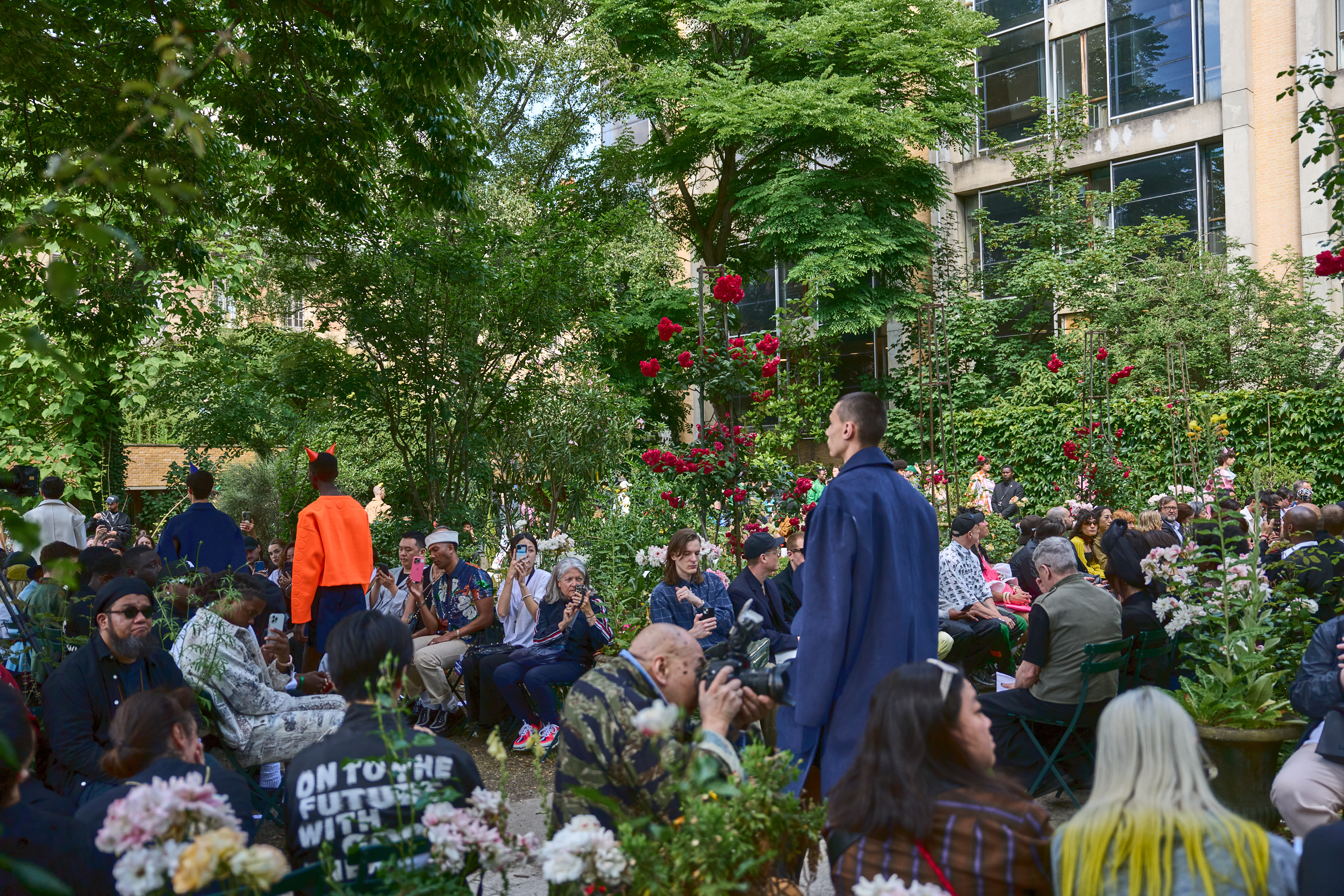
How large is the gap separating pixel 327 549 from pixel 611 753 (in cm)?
446

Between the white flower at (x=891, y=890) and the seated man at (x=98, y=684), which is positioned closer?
the white flower at (x=891, y=890)

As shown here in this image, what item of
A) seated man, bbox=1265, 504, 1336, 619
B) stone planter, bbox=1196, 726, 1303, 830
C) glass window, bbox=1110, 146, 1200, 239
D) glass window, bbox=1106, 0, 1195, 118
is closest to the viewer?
stone planter, bbox=1196, 726, 1303, 830

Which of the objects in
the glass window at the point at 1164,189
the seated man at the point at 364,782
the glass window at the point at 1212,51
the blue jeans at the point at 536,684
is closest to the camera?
the seated man at the point at 364,782

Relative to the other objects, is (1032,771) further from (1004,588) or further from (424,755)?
(424,755)

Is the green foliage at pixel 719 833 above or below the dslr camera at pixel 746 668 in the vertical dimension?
below

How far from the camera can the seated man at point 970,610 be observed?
7367 millimetres

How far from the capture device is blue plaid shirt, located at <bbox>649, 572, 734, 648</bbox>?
6.29 metres

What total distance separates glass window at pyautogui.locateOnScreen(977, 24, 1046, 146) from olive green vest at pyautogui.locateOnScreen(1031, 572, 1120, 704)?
69.4 feet

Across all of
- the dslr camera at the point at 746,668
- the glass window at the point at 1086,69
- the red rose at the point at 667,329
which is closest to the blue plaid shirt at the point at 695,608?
the red rose at the point at 667,329

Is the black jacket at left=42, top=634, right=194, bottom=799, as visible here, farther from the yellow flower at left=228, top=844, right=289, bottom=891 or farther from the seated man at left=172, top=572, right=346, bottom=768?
the yellow flower at left=228, top=844, right=289, bottom=891

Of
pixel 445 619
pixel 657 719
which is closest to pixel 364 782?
pixel 657 719

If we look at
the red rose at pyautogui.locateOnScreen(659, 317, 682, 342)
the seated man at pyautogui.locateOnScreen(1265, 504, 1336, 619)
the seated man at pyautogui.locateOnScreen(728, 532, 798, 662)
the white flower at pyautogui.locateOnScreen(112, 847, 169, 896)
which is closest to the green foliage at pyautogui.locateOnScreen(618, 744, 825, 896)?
the white flower at pyautogui.locateOnScreen(112, 847, 169, 896)

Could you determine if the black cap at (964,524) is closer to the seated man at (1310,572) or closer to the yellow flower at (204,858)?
the seated man at (1310,572)

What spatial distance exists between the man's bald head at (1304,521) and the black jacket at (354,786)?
6.27m
